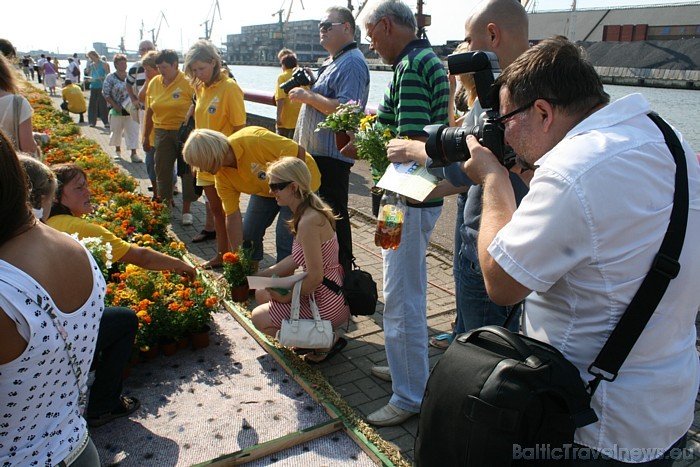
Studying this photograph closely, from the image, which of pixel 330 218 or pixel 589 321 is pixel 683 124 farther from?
pixel 589 321

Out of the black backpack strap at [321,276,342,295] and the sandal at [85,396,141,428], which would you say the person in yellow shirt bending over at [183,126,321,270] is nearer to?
the black backpack strap at [321,276,342,295]

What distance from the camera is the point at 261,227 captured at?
4785 mm

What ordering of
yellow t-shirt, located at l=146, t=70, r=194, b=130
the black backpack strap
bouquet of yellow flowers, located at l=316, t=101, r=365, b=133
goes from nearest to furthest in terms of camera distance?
bouquet of yellow flowers, located at l=316, t=101, r=365, b=133 → the black backpack strap → yellow t-shirt, located at l=146, t=70, r=194, b=130

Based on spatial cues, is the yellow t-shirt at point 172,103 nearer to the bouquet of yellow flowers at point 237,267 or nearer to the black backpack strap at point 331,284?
the bouquet of yellow flowers at point 237,267

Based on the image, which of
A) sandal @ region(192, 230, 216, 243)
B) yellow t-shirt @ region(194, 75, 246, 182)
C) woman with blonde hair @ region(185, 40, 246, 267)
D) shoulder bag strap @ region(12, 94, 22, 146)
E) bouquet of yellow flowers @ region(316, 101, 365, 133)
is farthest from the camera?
sandal @ region(192, 230, 216, 243)

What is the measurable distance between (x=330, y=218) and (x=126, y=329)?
1.43 metres

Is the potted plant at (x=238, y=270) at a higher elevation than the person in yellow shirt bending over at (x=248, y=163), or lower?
lower

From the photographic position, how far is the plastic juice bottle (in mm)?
2670

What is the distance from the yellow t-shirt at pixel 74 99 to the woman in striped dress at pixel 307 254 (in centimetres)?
1372

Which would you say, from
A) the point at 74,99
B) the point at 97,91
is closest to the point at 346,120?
the point at 97,91

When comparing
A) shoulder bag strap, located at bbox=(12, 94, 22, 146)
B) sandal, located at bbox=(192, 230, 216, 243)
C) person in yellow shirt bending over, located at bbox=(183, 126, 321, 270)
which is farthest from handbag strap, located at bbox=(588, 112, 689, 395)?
sandal, located at bbox=(192, 230, 216, 243)

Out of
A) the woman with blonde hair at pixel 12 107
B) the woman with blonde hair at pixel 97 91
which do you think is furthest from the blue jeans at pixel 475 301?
the woman with blonde hair at pixel 97 91

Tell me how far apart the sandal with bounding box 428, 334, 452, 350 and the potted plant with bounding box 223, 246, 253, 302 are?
157 centimetres

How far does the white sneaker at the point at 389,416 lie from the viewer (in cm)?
295
